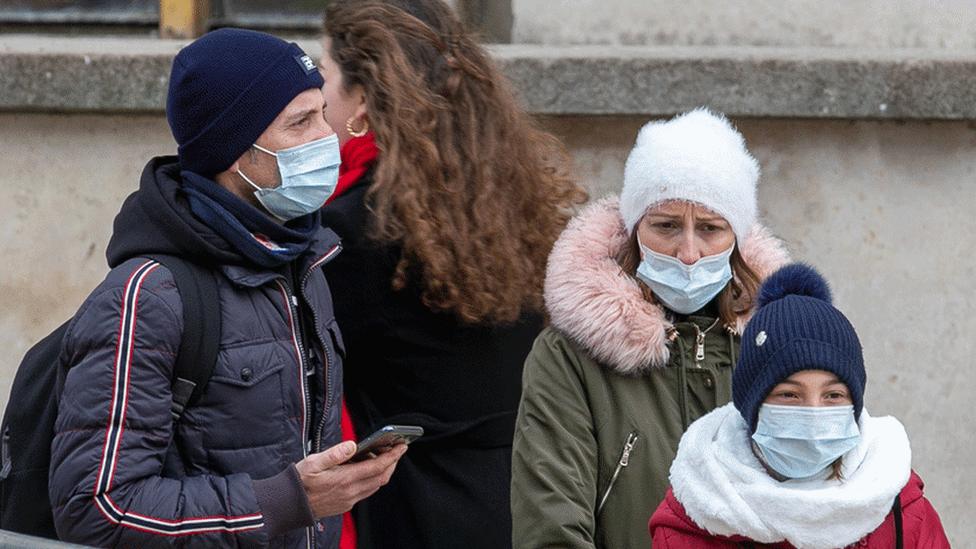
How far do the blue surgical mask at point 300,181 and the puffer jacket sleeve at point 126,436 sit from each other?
335 millimetres

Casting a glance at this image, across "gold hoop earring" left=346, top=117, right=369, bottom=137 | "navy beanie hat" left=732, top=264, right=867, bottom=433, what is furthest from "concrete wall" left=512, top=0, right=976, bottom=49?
"navy beanie hat" left=732, top=264, right=867, bottom=433

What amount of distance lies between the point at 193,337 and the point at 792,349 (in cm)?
99

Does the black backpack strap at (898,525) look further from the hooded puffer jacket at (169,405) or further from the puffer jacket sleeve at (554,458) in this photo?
the hooded puffer jacket at (169,405)

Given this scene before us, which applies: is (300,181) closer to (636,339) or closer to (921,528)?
(636,339)

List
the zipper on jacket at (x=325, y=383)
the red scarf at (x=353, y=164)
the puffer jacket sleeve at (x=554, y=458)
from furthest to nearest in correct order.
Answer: the red scarf at (x=353, y=164), the puffer jacket sleeve at (x=554, y=458), the zipper on jacket at (x=325, y=383)

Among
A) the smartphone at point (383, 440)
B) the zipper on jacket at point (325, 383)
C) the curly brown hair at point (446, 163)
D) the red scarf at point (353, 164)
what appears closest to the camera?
the smartphone at point (383, 440)

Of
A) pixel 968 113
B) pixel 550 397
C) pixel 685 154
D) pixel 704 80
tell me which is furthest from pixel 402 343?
pixel 968 113

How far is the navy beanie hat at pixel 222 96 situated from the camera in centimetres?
288

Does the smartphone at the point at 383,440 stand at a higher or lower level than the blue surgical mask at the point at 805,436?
lower

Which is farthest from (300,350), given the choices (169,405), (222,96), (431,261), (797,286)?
Result: (797,286)

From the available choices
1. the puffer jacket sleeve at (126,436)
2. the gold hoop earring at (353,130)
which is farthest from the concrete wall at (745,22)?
the puffer jacket sleeve at (126,436)

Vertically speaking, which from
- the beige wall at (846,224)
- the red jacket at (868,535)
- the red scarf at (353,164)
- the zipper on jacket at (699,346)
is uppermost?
the red scarf at (353,164)

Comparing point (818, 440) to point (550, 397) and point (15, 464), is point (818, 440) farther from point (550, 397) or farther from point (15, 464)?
point (15, 464)

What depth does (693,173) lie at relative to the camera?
3.27 meters
